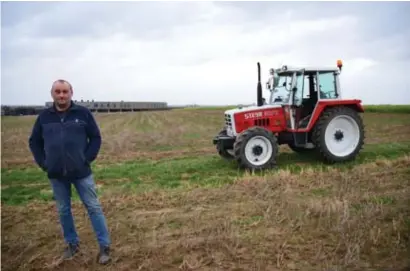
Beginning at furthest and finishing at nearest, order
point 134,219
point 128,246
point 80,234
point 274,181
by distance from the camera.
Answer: point 274,181
point 134,219
point 80,234
point 128,246

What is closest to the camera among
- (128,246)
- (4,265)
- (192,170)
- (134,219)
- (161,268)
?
(161,268)

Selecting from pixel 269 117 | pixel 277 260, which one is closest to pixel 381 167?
pixel 269 117

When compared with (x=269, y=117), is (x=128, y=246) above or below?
below

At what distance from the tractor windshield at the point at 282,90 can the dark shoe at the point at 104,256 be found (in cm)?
652

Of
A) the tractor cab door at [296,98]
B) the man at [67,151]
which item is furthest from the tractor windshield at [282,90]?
the man at [67,151]

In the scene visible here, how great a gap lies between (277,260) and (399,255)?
133cm

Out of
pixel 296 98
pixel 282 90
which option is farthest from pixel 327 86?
pixel 282 90

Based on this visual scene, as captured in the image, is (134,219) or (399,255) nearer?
(399,255)

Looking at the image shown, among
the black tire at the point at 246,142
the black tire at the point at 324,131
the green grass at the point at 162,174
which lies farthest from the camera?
the black tire at the point at 324,131

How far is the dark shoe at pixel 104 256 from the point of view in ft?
13.8

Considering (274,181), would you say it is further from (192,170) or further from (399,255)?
(399,255)

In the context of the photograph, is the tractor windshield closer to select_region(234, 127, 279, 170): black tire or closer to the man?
select_region(234, 127, 279, 170): black tire

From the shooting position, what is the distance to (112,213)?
5.95 meters

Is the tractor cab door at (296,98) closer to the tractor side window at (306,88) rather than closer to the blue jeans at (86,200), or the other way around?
the tractor side window at (306,88)
